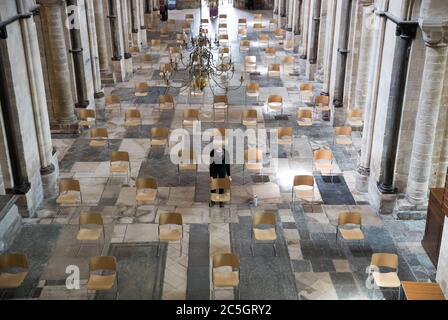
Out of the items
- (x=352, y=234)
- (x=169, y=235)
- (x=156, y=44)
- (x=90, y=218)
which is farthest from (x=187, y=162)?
(x=156, y=44)

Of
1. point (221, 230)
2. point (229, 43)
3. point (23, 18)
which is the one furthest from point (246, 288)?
point (229, 43)

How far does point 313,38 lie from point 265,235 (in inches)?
518

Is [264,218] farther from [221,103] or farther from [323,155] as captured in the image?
[221,103]

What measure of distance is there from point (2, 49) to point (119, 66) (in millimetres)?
11013

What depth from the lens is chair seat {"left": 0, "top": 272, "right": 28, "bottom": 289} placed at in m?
10.4

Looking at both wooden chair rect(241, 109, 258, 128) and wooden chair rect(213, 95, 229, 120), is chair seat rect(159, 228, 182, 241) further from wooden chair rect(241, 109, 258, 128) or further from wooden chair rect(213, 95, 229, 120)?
wooden chair rect(213, 95, 229, 120)

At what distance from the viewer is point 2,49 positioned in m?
12.2

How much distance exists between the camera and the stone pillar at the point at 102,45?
849 inches

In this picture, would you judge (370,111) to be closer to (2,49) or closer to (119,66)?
(2,49)

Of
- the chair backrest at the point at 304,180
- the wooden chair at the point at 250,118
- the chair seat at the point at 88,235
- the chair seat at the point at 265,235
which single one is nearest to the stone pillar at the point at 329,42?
the wooden chair at the point at 250,118

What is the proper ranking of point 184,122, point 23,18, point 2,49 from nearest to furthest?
point 2,49 < point 23,18 < point 184,122

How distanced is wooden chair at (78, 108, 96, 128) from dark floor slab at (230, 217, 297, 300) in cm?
676

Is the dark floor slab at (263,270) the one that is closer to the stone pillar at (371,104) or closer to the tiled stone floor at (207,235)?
the tiled stone floor at (207,235)

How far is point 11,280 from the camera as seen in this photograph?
34.2ft
